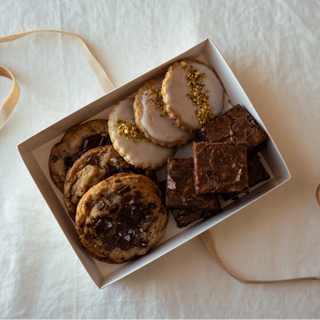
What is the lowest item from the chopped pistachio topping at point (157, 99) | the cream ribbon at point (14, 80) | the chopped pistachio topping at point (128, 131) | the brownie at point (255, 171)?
the brownie at point (255, 171)

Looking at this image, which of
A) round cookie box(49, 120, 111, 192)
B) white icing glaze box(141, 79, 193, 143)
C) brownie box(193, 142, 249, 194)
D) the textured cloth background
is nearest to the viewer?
brownie box(193, 142, 249, 194)

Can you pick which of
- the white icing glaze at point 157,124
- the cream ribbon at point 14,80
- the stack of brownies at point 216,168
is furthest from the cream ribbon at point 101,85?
the white icing glaze at point 157,124

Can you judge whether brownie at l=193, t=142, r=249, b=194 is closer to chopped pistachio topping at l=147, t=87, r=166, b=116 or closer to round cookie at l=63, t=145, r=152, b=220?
chopped pistachio topping at l=147, t=87, r=166, b=116

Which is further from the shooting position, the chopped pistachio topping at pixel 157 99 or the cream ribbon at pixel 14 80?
the cream ribbon at pixel 14 80

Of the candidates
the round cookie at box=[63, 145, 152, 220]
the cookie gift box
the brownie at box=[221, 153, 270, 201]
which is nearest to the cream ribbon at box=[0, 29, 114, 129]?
the cookie gift box

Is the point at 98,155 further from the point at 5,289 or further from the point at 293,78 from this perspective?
the point at 293,78

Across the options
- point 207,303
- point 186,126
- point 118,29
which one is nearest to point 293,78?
point 186,126

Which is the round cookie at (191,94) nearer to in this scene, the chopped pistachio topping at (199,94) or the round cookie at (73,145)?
the chopped pistachio topping at (199,94)
